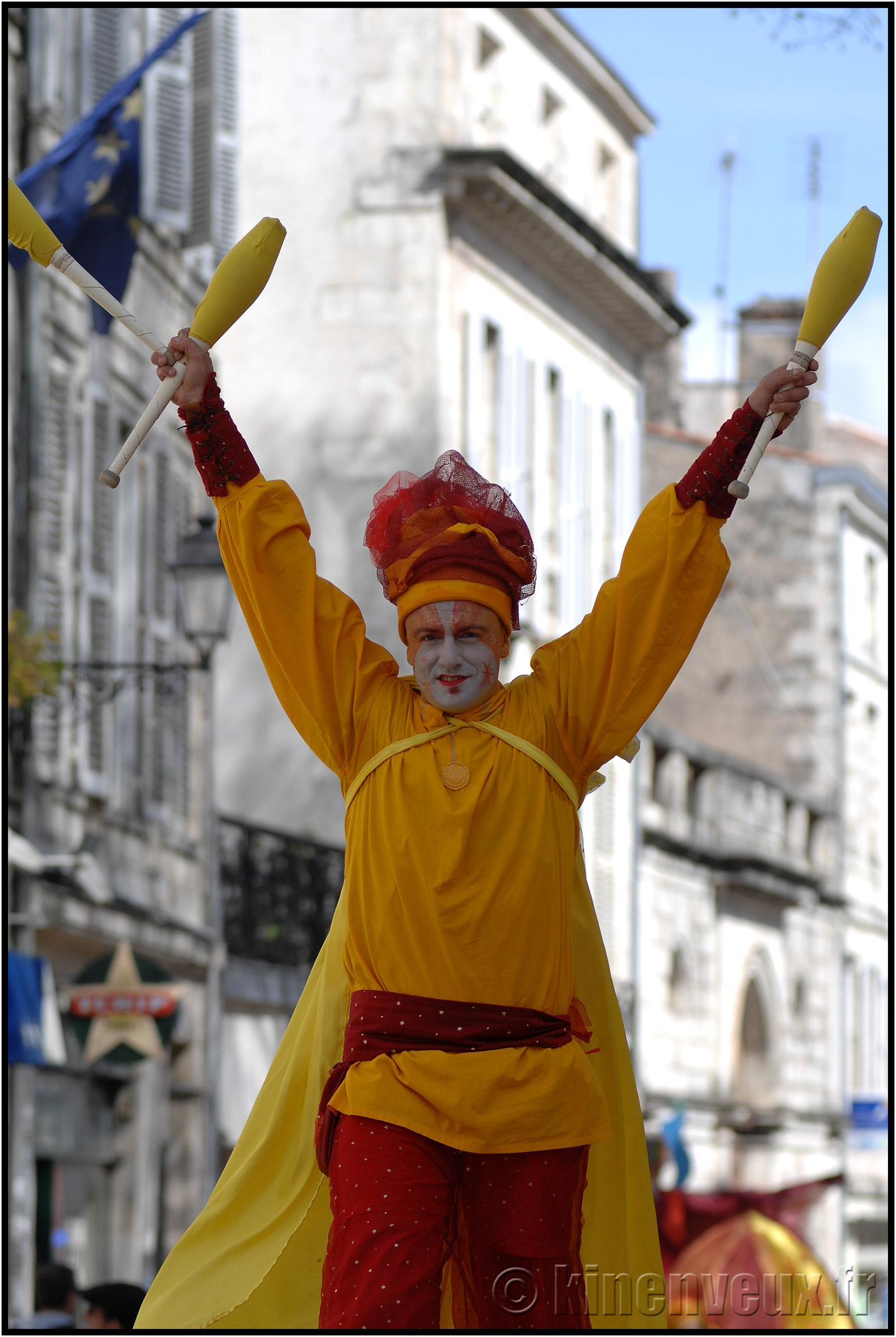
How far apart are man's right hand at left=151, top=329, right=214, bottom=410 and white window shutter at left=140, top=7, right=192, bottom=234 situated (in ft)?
40.4

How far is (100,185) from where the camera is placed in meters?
12.6

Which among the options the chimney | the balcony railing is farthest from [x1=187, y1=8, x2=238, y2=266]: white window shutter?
the chimney

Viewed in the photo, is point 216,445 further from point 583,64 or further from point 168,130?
point 583,64

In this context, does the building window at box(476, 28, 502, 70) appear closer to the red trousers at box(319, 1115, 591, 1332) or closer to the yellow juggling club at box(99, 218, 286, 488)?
the yellow juggling club at box(99, 218, 286, 488)

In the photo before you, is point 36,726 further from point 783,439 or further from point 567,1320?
point 783,439

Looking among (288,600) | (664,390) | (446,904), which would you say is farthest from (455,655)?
(664,390)

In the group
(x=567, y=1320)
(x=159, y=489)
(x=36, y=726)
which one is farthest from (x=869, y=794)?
(x=567, y=1320)

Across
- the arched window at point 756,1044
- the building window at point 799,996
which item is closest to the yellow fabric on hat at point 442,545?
the arched window at point 756,1044

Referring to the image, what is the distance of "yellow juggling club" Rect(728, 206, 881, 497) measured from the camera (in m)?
4.42

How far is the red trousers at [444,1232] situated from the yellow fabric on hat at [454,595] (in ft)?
3.20

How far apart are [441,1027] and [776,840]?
30.3 m

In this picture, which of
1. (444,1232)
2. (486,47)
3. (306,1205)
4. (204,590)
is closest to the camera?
(444,1232)

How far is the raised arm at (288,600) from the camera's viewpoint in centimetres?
445

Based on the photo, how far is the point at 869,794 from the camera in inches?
1549
